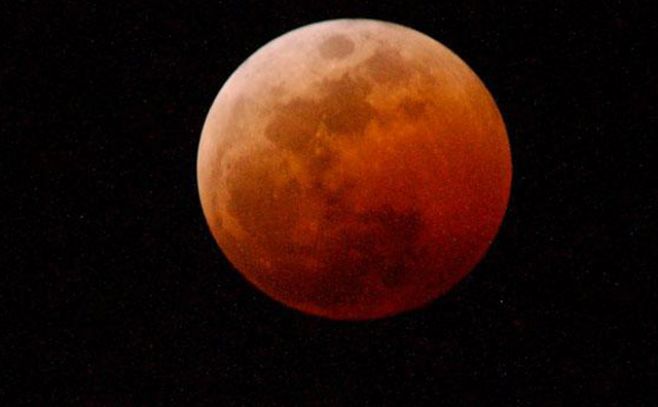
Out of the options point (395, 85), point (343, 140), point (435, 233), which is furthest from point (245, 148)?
point (435, 233)

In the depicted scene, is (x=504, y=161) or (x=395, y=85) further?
(x=504, y=161)

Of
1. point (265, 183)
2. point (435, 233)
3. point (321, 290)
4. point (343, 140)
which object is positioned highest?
point (343, 140)

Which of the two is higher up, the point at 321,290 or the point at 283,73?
the point at 283,73

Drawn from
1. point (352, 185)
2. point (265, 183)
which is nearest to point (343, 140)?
point (352, 185)

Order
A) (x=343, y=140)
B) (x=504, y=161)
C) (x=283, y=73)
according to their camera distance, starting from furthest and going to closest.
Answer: (x=504, y=161)
(x=283, y=73)
(x=343, y=140)

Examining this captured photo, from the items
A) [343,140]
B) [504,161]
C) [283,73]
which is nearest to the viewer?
[343,140]

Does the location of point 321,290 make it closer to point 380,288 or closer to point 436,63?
point 380,288

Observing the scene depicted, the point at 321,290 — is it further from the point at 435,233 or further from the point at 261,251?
the point at 435,233
